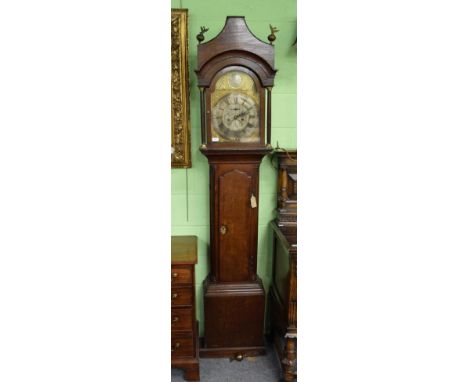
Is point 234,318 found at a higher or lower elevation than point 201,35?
lower

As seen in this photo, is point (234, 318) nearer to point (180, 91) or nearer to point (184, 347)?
point (184, 347)

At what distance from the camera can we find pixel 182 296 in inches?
68.2

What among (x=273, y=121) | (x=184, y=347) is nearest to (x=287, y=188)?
(x=273, y=121)

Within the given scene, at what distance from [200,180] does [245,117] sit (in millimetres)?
405

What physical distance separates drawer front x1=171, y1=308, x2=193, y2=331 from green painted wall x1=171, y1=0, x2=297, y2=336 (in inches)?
12.6

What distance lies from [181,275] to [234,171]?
0.51 metres

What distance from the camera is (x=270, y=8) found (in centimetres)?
187

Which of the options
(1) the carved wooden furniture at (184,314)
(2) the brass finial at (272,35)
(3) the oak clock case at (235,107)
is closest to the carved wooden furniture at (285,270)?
(3) the oak clock case at (235,107)

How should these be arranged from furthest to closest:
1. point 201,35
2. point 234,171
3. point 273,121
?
point 273,121, point 234,171, point 201,35

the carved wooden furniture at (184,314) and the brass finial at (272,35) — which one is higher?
the brass finial at (272,35)

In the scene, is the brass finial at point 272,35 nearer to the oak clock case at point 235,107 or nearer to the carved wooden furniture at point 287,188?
the oak clock case at point 235,107

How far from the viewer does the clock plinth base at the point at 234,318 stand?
1.88 m
